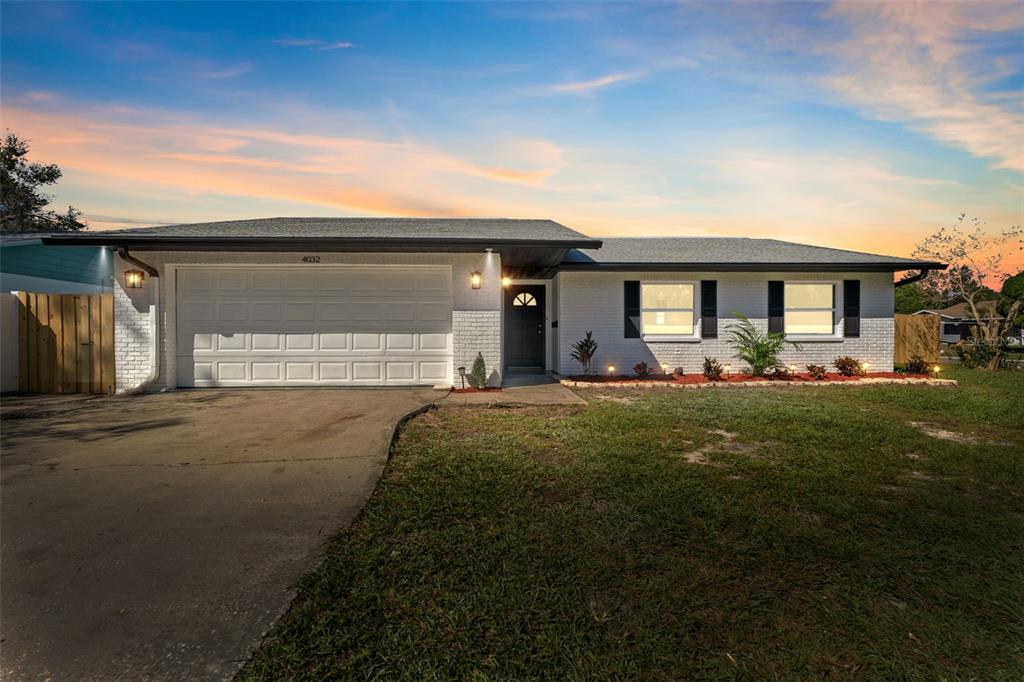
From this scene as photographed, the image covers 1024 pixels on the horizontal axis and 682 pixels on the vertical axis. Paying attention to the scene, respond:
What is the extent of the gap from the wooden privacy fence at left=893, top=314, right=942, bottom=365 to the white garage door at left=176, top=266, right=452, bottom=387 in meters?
12.9

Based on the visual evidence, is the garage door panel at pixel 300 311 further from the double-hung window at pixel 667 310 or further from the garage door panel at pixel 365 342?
the double-hung window at pixel 667 310

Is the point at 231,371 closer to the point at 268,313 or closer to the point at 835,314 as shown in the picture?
the point at 268,313

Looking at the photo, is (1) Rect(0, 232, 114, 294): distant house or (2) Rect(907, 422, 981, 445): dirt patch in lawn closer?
(2) Rect(907, 422, 981, 445): dirt patch in lawn

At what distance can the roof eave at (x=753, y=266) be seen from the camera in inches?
392

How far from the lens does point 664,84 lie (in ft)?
28.4

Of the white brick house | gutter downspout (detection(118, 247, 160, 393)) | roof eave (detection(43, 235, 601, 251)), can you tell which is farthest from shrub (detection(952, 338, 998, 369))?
gutter downspout (detection(118, 247, 160, 393))

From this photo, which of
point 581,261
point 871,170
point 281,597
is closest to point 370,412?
point 281,597

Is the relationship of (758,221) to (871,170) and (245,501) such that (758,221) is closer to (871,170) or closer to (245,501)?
(871,170)

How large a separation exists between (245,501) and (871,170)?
1448 centimetres

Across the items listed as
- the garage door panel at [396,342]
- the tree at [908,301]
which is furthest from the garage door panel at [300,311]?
the tree at [908,301]

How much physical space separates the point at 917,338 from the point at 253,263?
16860 millimetres

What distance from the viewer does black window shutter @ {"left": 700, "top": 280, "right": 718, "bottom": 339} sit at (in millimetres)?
10391

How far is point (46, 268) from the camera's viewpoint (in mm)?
→ 12562

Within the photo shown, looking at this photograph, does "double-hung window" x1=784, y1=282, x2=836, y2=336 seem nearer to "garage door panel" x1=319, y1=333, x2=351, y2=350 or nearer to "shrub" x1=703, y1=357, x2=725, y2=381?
"shrub" x1=703, y1=357, x2=725, y2=381
